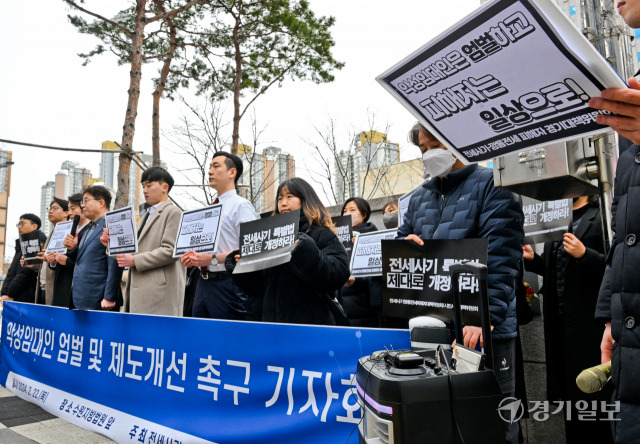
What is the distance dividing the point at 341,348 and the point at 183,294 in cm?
245

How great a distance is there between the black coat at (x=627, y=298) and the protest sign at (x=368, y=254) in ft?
8.45

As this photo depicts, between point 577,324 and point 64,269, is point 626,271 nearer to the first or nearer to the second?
point 577,324

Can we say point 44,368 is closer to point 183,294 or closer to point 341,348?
point 183,294

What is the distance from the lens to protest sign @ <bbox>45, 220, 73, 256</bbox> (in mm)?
5742

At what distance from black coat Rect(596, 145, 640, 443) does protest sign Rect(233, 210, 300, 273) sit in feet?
5.89

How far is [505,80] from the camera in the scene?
152cm

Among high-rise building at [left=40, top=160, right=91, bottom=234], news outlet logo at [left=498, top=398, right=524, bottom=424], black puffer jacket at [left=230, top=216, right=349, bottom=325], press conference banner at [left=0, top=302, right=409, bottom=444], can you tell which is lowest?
press conference banner at [left=0, top=302, right=409, bottom=444]

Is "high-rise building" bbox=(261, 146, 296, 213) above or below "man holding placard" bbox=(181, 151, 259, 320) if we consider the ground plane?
above

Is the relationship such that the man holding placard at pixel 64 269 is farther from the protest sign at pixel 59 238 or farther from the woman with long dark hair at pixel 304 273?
the woman with long dark hair at pixel 304 273

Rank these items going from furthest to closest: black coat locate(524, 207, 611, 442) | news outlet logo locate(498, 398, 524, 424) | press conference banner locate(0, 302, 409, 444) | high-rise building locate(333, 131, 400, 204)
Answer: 1. high-rise building locate(333, 131, 400, 204)
2. black coat locate(524, 207, 611, 442)
3. press conference banner locate(0, 302, 409, 444)
4. news outlet logo locate(498, 398, 524, 424)

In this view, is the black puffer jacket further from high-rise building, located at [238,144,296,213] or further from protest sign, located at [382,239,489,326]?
high-rise building, located at [238,144,296,213]

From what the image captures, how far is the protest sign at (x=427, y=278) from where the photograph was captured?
6.95 feet

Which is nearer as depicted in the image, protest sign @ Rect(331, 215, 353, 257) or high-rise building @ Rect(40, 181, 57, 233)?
protest sign @ Rect(331, 215, 353, 257)

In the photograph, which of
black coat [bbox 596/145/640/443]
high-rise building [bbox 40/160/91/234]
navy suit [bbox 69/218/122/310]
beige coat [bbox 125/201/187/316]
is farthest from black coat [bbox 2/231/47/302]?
high-rise building [bbox 40/160/91/234]
